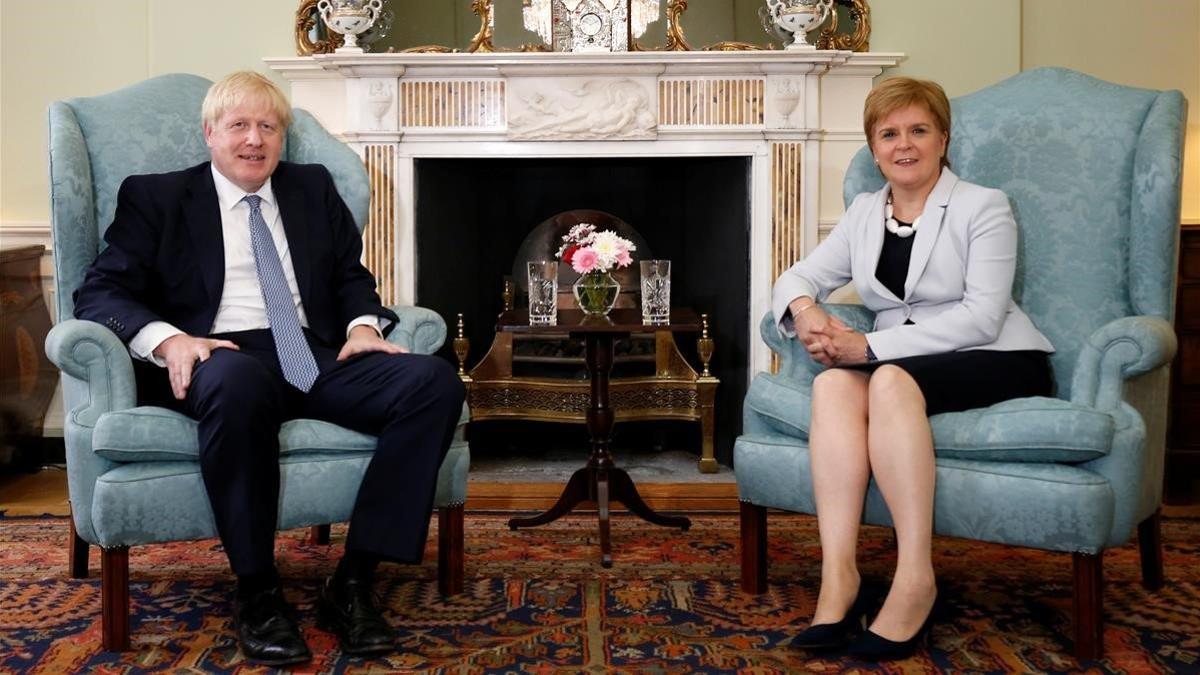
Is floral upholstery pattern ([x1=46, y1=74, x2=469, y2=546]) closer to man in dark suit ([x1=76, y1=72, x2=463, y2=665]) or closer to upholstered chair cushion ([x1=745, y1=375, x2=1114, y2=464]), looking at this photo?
man in dark suit ([x1=76, y1=72, x2=463, y2=665])

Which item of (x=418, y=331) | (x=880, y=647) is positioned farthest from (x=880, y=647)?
(x=418, y=331)

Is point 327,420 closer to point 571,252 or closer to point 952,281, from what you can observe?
point 571,252

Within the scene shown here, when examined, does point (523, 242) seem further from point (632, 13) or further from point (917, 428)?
point (917, 428)

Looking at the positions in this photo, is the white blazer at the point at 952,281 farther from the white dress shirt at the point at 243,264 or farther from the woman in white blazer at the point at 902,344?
the white dress shirt at the point at 243,264

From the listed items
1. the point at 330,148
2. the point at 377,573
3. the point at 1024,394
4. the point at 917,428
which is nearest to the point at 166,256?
the point at 330,148

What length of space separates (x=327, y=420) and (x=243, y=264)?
381 mm

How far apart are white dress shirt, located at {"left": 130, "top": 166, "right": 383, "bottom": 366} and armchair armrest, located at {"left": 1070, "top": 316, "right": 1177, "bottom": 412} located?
138 cm

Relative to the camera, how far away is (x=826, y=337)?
2.45m

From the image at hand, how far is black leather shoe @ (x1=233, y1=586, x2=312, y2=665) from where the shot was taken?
210 centimetres

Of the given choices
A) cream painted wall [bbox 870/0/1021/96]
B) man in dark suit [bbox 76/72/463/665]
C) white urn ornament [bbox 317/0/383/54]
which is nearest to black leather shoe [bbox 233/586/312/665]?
man in dark suit [bbox 76/72/463/665]

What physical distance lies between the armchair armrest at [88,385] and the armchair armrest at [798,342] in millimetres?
1281

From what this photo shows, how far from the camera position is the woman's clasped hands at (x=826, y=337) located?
2420mm

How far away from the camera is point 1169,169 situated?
246 cm

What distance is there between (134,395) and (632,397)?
1.90m
